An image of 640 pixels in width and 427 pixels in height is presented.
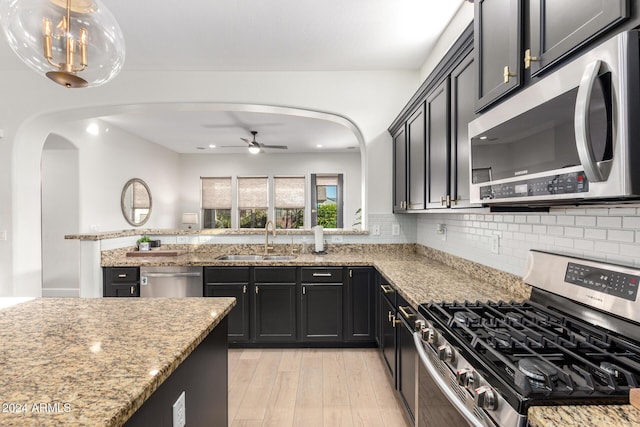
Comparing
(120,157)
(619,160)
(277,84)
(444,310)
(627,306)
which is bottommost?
(444,310)

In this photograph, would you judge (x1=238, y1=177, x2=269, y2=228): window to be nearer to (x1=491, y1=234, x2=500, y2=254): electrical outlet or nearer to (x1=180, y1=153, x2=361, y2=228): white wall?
(x1=180, y1=153, x2=361, y2=228): white wall

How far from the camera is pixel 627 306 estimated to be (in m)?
1.12

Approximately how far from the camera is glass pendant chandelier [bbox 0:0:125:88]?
4.13 feet

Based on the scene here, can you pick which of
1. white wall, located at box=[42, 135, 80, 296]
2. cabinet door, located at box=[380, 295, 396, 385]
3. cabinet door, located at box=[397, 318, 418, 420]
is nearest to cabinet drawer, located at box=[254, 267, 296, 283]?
cabinet door, located at box=[380, 295, 396, 385]

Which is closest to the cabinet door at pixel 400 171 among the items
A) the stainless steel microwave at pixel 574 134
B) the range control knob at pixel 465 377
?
the stainless steel microwave at pixel 574 134

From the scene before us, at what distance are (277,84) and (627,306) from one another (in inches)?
131

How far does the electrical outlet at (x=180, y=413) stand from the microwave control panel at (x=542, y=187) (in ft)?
4.40

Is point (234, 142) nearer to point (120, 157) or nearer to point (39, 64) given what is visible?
point (120, 157)

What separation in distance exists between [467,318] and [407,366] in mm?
792

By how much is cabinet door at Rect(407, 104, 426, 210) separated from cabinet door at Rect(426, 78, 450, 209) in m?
0.13

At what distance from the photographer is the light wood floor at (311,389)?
2207mm

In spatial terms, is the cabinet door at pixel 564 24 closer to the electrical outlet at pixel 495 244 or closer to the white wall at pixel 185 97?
the electrical outlet at pixel 495 244

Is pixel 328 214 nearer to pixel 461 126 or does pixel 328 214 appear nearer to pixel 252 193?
pixel 252 193

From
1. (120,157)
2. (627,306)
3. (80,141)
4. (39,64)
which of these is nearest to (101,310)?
(39,64)
